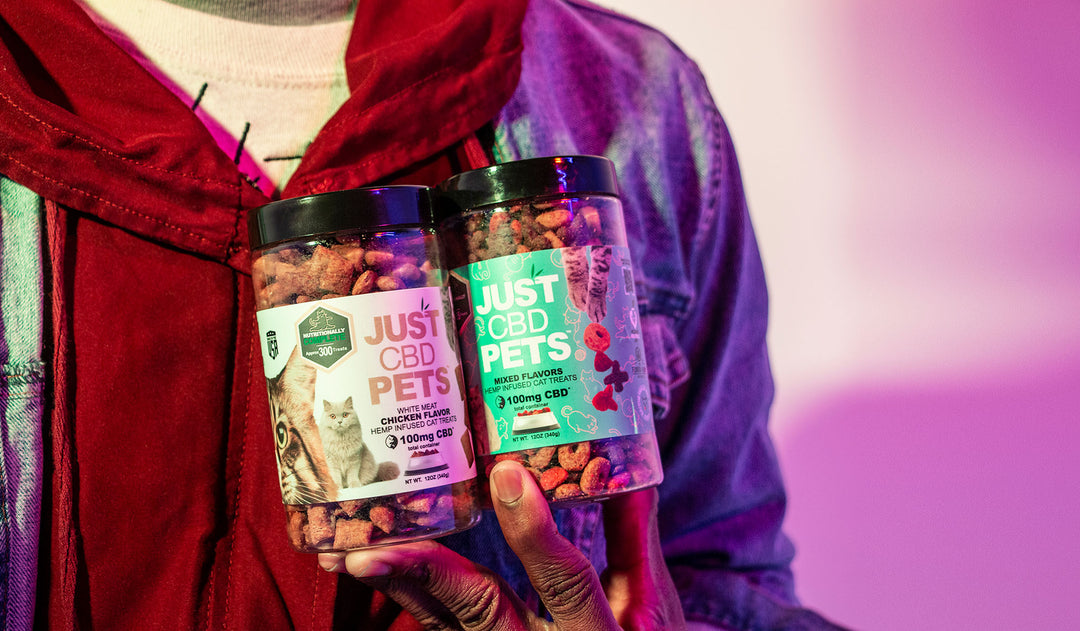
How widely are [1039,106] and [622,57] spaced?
863mm

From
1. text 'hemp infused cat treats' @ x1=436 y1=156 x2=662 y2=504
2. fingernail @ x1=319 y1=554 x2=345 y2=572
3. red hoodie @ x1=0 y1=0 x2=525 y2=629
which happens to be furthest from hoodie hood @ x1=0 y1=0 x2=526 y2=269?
fingernail @ x1=319 y1=554 x2=345 y2=572

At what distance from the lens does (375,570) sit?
21.9 inches

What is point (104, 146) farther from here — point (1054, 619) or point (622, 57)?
point (1054, 619)

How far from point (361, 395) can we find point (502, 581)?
196mm

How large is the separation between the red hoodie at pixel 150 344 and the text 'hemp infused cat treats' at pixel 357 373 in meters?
0.09

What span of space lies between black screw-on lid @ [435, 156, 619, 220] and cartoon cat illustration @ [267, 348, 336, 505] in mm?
147

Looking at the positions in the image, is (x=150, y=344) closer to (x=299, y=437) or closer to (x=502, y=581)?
(x=299, y=437)

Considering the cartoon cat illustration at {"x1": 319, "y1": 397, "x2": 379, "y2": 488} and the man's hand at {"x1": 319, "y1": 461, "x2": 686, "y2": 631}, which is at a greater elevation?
the cartoon cat illustration at {"x1": 319, "y1": 397, "x2": 379, "y2": 488}

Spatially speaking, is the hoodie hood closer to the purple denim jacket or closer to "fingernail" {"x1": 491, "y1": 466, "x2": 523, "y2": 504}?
the purple denim jacket

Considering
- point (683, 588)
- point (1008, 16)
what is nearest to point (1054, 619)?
point (683, 588)

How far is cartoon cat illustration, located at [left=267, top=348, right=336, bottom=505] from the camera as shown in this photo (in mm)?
547

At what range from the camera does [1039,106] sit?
1.42 metres

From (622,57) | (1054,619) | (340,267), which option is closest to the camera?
(340,267)

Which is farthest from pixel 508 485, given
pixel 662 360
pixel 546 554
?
pixel 662 360
